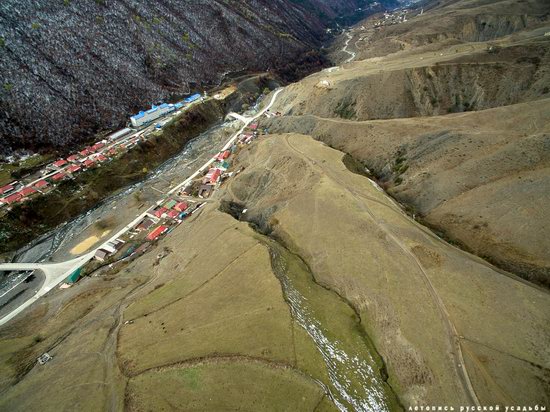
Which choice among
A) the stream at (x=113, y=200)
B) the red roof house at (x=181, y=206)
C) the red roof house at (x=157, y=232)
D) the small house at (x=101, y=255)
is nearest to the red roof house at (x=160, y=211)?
the red roof house at (x=181, y=206)

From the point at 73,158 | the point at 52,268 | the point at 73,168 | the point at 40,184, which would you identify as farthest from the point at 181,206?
the point at 73,158

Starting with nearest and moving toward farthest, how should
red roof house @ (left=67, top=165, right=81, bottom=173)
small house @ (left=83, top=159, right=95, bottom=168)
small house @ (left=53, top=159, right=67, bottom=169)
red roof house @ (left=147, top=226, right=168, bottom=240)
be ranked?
red roof house @ (left=147, top=226, right=168, bottom=240) < red roof house @ (left=67, top=165, right=81, bottom=173) < small house @ (left=53, top=159, right=67, bottom=169) < small house @ (left=83, top=159, right=95, bottom=168)

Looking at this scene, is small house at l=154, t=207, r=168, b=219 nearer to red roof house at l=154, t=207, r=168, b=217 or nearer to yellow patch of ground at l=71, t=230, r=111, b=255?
red roof house at l=154, t=207, r=168, b=217

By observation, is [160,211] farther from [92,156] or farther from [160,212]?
[92,156]

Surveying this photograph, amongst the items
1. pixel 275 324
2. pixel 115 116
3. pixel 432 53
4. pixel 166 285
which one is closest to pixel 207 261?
pixel 166 285

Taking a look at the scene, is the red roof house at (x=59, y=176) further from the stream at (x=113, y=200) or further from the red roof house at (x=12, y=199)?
the stream at (x=113, y=200)

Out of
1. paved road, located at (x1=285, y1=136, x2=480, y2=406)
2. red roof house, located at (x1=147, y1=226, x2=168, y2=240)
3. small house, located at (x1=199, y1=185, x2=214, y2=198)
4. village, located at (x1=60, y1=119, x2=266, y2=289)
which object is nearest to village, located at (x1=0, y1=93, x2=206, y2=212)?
village, located at (x1=60, y1=119, x2=266, y2=289)
